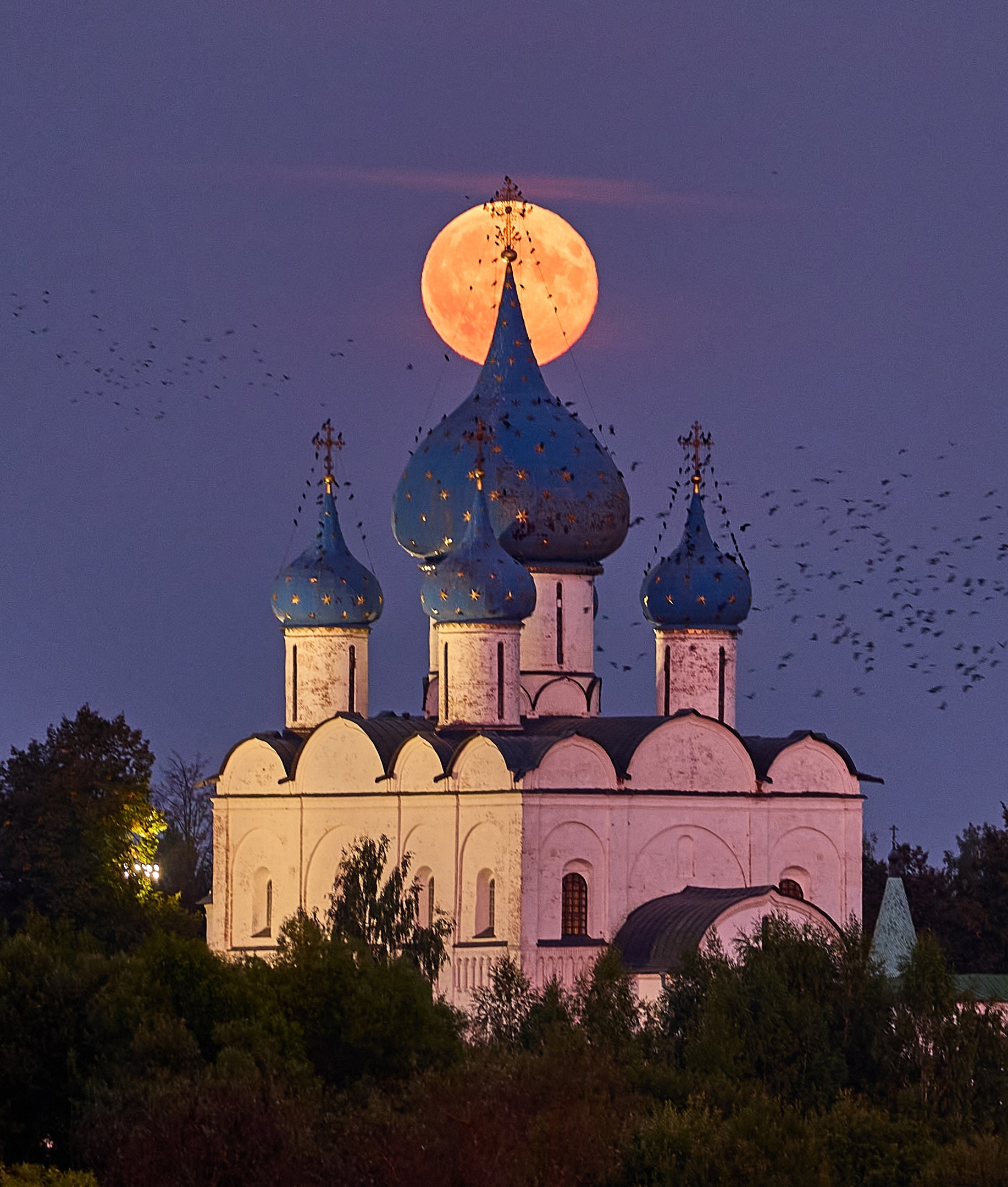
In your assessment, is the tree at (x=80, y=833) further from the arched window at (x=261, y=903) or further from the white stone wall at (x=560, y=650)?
the white stone wall at (x=560, y=650)

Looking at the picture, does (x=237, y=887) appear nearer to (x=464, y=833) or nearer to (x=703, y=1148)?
(x=464, y=833)

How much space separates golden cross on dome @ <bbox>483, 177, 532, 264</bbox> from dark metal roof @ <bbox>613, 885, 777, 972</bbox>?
8.78 m

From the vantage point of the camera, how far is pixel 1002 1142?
2545 centimetres

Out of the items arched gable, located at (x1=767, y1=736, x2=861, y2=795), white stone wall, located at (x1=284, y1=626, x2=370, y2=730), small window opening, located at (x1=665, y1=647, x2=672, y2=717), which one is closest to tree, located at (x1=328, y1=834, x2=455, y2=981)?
arched gable, located at (x1=767, y1=736, x2=861, y2=795)

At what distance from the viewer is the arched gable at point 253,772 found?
3944 centimetres

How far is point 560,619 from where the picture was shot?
39.8 meters

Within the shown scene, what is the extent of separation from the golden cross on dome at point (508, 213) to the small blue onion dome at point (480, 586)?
4.85 metres

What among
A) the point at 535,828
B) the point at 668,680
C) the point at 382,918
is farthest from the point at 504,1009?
the point at 668,680

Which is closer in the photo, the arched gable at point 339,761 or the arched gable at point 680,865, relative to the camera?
the arched gable at point 680,865

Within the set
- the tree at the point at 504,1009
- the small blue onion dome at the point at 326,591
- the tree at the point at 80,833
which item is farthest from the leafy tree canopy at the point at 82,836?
the tree at the point at 504,1009

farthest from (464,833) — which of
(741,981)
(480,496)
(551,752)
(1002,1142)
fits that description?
(1002,1142)

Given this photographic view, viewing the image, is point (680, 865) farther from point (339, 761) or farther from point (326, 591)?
point (326, 591)

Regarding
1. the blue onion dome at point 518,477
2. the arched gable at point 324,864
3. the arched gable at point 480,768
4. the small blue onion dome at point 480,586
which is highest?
the blue onion dome at point 518,477

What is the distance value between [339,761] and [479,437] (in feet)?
13.7
